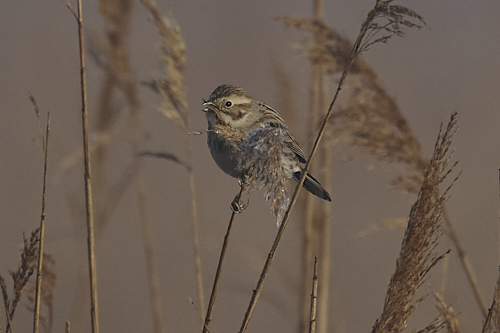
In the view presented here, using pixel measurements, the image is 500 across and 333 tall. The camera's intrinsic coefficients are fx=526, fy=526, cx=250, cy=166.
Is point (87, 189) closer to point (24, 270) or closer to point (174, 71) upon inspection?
point (24, 270)

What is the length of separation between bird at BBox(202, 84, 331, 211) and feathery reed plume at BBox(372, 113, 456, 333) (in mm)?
409

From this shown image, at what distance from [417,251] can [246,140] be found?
0.57 m

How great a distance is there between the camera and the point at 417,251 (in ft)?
4.71

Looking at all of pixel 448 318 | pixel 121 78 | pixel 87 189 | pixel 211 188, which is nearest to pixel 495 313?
pixel 448 318

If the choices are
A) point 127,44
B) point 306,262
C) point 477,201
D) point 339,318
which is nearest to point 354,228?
point 477,201

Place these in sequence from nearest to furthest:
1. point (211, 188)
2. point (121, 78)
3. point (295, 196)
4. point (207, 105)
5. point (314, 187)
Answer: point (295, 196) → point (207, 105) → point (314, 187) → point (121, 78) → point (211, 188)

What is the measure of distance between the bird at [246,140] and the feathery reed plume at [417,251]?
1.34ft

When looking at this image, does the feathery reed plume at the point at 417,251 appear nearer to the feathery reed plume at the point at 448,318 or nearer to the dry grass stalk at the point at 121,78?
the feathery reed plume at the point at 448,318

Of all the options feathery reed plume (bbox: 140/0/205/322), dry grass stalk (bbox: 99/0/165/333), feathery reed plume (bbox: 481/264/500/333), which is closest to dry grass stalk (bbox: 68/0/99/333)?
feathery reed plume (bbox: 140/0/205/322)

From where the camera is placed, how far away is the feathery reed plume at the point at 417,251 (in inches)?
55.9

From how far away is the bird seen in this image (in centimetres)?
148

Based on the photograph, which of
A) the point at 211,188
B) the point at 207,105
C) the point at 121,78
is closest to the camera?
the point at 207,105

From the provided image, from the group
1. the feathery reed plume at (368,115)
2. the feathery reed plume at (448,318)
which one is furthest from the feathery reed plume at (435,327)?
the feathery reed plume at (368,115)

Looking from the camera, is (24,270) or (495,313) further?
(24,270)
